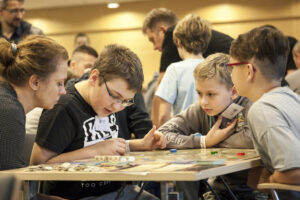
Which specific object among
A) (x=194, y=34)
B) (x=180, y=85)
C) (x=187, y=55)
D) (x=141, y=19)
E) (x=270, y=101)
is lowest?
(x=270, y=101)

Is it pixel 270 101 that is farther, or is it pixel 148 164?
pixel 270 101

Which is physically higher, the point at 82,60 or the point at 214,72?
the point at 82,60

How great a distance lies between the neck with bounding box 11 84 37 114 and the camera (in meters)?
2.37

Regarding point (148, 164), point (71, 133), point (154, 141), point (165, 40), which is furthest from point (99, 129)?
point (165, 40)

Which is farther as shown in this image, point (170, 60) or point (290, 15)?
point (290, 15)

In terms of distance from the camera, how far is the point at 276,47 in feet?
8.28

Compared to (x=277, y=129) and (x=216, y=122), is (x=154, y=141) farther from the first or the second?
(x=277, y=129)

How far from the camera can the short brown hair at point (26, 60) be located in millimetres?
2354

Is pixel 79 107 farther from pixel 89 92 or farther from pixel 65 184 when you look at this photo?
pixel 65 184

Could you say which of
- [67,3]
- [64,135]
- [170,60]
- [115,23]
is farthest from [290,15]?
[64,135]

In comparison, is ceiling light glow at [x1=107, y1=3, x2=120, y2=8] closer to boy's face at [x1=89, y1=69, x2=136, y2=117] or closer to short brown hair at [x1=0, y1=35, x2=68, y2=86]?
Result: boy's face at [x1=89, y1=69, x2=136, y2=117]

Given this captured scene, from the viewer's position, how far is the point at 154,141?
9.67ft

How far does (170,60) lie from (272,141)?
244cm

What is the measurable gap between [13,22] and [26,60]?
3.27 meters
